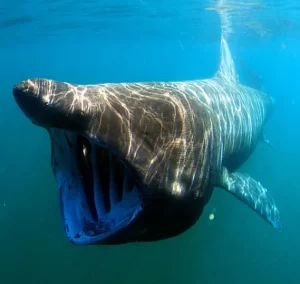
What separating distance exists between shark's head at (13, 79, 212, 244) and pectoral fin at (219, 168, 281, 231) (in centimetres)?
173

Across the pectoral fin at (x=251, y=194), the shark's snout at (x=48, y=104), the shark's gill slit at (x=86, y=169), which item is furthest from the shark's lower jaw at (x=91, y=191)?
the pectoral fin at (x=251, y=194)

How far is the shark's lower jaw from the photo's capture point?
111 inches

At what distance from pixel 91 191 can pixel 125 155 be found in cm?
81

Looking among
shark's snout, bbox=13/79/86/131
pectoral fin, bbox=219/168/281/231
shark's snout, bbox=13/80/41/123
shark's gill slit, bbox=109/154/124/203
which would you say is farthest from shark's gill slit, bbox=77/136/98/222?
pectoral fin, bbox=219/168/281/231

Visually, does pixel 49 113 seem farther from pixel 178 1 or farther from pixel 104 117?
pixel 178 1

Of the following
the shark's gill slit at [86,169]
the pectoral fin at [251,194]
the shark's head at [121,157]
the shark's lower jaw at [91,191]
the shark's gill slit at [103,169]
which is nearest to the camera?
the shark's head at [121,157]

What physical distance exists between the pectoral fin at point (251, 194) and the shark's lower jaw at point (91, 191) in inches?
88.6

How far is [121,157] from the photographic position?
2654 millimetres

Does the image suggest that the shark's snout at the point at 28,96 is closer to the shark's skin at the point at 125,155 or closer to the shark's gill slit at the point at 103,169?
the shark's skin at the point at 125,155

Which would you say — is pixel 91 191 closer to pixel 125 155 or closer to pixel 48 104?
pixel 125 155

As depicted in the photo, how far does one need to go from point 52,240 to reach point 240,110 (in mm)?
7913

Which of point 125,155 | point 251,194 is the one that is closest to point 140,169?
point 125,155

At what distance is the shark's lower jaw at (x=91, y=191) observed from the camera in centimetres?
283

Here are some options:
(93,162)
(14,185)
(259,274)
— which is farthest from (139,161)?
(14,185)
